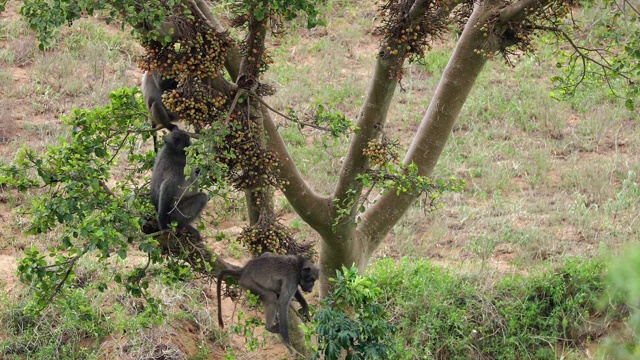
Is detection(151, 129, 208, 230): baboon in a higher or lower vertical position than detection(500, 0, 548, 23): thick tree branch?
lower

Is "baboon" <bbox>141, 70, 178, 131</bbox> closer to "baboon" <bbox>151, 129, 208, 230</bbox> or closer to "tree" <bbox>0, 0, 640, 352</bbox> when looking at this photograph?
"baboon" <bbox>151, 129, 208, 230</bbox>

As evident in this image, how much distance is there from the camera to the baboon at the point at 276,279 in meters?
6.62

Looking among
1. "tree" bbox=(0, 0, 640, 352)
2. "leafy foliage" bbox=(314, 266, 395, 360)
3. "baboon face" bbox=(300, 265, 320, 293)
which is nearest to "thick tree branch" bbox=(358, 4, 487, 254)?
"tree" bbox=(0, 0, 640, 352)

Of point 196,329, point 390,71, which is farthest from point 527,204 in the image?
point 390,71

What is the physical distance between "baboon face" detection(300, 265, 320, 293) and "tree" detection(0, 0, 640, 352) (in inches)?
9.6

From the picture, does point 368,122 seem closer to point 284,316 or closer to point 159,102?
point 284,316

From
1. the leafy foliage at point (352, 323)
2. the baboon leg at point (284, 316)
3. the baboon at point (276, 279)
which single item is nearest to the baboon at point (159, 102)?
the baboon at point (276, 279)

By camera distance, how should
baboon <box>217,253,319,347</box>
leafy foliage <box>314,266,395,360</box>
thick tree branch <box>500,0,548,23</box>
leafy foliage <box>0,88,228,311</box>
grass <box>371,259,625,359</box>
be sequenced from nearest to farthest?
leafy foliage <box>314,266,395,360</box>
leafy foliage <box>0,88,228,311</box>
thick tree branch <box>500,0,548,23</box>
baboon <box>217,253,319,347</box>
grass <box>371,259,625,359</box>

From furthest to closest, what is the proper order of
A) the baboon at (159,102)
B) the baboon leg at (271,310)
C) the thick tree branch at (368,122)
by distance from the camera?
the baboon at (159,102) → the baboon leg at (271,310) → the thick tree branch at (368,122)

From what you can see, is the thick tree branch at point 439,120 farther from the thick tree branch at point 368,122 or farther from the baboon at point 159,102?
the baboon at point 159,102

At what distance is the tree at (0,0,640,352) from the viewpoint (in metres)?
5.33

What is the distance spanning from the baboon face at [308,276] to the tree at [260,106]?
9.6 inches

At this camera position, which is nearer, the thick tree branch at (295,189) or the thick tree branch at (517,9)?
the thick tree branch at (517,9)

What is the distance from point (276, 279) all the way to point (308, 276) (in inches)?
14.2
